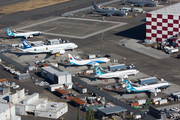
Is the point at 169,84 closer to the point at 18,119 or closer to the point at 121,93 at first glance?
the point at 121,93

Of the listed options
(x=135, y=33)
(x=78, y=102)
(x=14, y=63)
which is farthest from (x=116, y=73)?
(x=135, y=33)

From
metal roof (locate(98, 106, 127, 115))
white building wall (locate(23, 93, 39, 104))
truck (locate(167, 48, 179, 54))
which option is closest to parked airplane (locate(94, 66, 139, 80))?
white building wall (locate(23, 93, 39, 104))

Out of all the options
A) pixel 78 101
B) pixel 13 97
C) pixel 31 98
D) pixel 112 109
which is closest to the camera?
pixel 112 109

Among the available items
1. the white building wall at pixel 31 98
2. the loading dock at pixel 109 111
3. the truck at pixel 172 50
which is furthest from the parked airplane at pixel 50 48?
the loading dock at pixel 109 111

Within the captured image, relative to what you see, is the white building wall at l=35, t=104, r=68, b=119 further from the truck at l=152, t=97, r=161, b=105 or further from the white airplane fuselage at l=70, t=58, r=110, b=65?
the white airplane fuselage at l=70, t=58, r=110, b=65

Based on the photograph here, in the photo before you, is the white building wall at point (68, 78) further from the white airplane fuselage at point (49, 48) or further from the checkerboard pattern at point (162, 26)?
the checkerboard pattern at point (162, 26)

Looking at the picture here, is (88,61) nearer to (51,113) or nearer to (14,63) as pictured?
(14,63)
